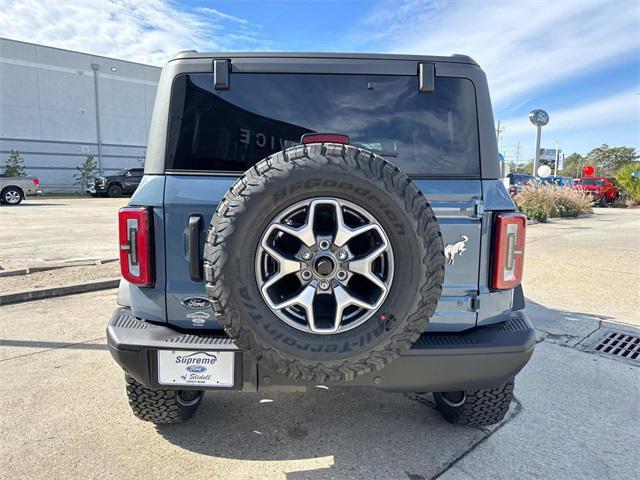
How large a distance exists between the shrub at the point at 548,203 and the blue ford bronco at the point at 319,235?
14.5 metres

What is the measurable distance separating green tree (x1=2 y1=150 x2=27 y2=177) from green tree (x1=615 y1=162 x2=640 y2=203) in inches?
1518

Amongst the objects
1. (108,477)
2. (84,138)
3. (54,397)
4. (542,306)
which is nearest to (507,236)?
(108,477)

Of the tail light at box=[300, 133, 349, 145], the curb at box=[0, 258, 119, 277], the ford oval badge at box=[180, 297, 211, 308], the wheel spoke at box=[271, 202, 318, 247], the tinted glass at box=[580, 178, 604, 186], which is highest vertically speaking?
the tinted glass at box=[580, 178, 604, 186]

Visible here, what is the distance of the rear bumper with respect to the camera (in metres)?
1.93

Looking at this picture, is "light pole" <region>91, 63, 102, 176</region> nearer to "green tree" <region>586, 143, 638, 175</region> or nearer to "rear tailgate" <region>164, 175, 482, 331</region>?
"rear tailgate" <region>164, 175, 482, 331</region>

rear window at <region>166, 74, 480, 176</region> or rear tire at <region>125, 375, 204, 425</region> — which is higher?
rear window at <region>166, 74, 480, 176</region>

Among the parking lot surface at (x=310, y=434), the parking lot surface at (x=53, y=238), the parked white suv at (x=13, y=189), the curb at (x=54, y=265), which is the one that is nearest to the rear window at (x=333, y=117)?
the parking lot surface at (x=310, y=434)

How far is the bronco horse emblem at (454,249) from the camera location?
207cm

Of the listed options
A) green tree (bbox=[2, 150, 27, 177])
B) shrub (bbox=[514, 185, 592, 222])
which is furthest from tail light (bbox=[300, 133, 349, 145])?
green tree (bbox=[2, 150, 27, 177])

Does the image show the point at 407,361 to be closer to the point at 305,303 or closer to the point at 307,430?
the point at 305,303

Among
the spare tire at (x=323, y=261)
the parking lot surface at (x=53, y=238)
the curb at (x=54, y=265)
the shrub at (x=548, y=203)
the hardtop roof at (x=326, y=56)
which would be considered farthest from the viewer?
the shrub at (x=548, y=203)

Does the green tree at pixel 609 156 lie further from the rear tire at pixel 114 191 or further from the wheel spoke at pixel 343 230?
the wheel spoke at pixel 343 230

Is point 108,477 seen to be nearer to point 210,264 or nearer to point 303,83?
point 210,264

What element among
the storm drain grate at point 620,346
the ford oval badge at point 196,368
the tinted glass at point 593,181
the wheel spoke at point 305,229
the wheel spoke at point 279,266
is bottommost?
the storm drain grate at point 620,346
